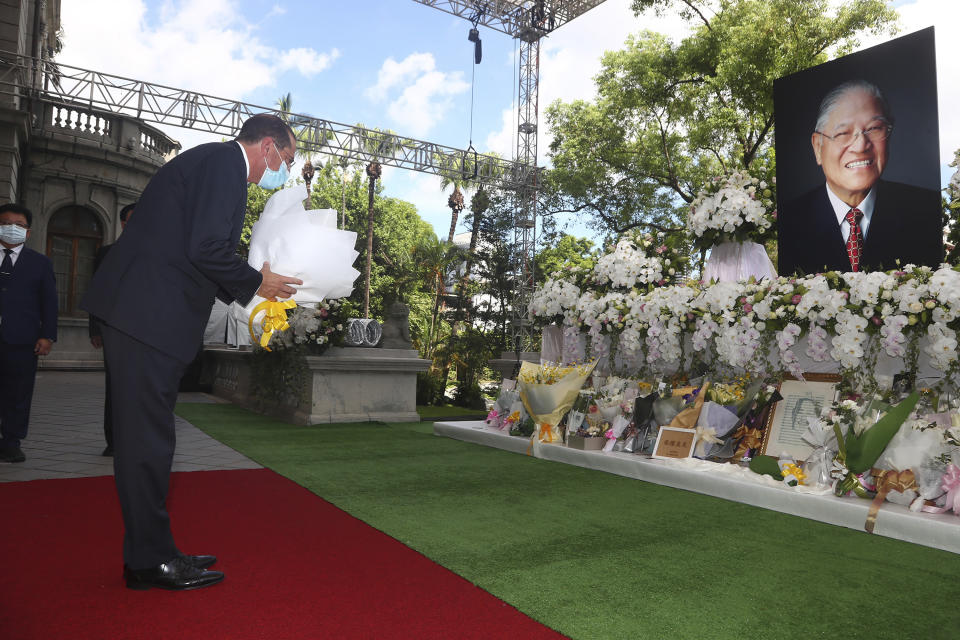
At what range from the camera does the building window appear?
17.1 m

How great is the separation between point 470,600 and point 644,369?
3.89 meters

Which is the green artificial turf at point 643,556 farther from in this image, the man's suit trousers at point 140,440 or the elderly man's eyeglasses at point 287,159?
the elderly man's eyeglasses at point 287,159

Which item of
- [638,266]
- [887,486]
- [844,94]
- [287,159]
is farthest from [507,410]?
[844,94]

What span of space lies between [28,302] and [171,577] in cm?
368

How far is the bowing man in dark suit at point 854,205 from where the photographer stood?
6.30 metres

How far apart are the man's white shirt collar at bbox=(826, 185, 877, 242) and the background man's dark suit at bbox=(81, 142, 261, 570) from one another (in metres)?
6.45

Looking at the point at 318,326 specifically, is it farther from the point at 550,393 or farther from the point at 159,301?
→ the point at 159,301

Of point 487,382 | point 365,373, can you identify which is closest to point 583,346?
point 365,373

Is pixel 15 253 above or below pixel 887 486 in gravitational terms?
above

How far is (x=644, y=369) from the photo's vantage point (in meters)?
5.97

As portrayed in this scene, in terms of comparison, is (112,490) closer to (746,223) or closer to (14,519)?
(14,519)

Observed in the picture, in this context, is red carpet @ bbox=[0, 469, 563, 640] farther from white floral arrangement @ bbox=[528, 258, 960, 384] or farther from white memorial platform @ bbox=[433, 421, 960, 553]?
white floral arrangement @ bbox=[528, 258, 960, 384]

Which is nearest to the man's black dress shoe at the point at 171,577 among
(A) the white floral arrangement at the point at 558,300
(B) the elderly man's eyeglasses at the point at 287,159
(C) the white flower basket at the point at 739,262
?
(B) the elderly man's eyeglasses at the point at 287,159

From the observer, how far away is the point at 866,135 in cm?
668
